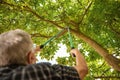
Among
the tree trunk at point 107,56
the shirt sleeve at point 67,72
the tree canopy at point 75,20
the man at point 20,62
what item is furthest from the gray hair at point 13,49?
the tree trunk at point 107,56

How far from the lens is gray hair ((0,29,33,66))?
6.23ft

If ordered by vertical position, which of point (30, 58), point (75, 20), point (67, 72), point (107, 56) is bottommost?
point (67, 72)

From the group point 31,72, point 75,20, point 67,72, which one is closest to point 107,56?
point 75,20

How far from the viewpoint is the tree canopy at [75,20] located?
7902 millimetres

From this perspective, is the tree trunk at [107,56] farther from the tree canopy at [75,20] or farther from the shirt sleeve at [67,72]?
the shirt sleeve at [67,72]

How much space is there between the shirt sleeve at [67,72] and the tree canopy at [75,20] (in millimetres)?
5539

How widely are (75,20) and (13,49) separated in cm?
731

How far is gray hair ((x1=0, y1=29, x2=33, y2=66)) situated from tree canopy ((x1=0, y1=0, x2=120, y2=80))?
5.79 meters

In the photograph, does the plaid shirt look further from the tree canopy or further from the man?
the tree canopy

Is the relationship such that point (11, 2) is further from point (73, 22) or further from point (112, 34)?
point (112, 34)

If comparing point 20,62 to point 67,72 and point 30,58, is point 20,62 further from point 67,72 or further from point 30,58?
point 67,72

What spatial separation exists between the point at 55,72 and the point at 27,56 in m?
0.22

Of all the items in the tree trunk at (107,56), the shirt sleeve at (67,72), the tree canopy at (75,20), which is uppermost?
the tree canopy at (75,20)

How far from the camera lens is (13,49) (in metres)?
1.90
